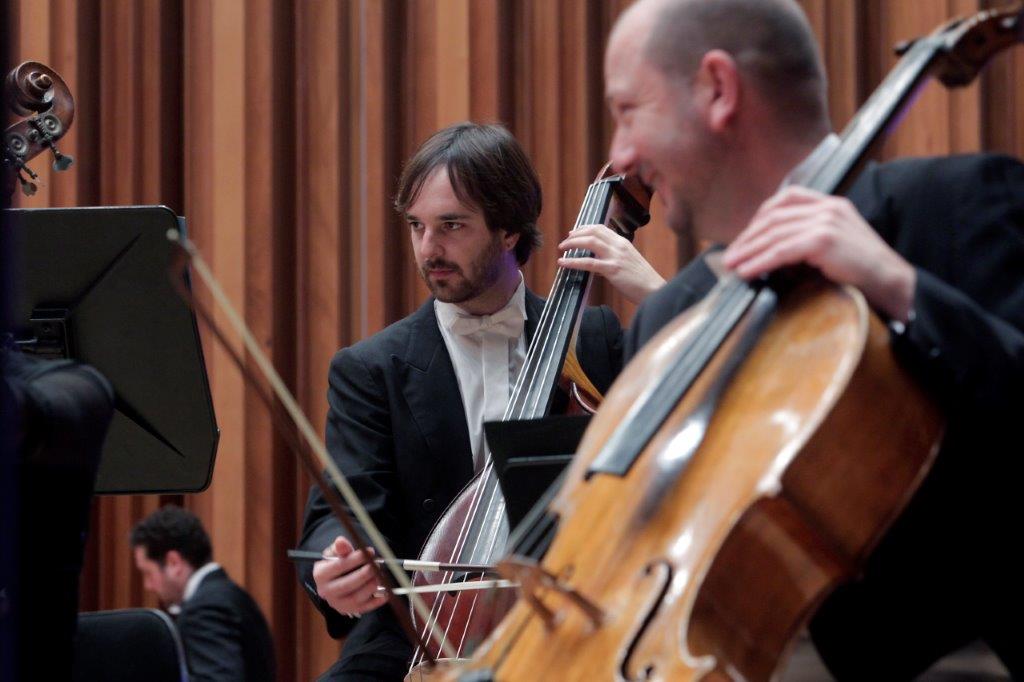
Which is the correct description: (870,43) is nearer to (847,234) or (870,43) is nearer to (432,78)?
(432,78)

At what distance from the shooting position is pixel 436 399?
2.28m

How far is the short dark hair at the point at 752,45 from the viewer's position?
119cm

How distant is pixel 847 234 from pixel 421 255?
1360mm

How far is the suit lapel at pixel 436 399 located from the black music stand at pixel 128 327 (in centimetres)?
47

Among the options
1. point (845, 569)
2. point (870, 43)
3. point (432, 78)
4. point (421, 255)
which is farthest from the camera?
point (432, 78)

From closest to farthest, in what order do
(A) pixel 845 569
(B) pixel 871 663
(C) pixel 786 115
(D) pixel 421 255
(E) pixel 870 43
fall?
1. (A) pixel 845 569
2. (B) pixel 871 663
3. (C) pixel 786 115
4. (D) pixel 421 255
5. (E) pixel 870 43

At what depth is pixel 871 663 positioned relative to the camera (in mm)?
1095

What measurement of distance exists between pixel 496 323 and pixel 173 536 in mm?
1300

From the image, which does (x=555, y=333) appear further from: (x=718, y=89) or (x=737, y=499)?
(x=737, y=499)

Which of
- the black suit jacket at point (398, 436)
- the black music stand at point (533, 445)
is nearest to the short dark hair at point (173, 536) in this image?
the black suit jacket at point (398, 436)

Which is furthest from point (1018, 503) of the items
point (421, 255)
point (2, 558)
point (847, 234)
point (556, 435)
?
point (421, 255)

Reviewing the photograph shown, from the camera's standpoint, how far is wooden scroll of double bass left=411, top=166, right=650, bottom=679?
1.78m

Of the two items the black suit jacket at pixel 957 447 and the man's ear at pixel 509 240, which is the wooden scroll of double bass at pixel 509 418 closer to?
the man's ear at pixel 509 240

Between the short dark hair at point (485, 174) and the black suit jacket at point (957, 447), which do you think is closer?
the black suit jacket at point (957, 447)
